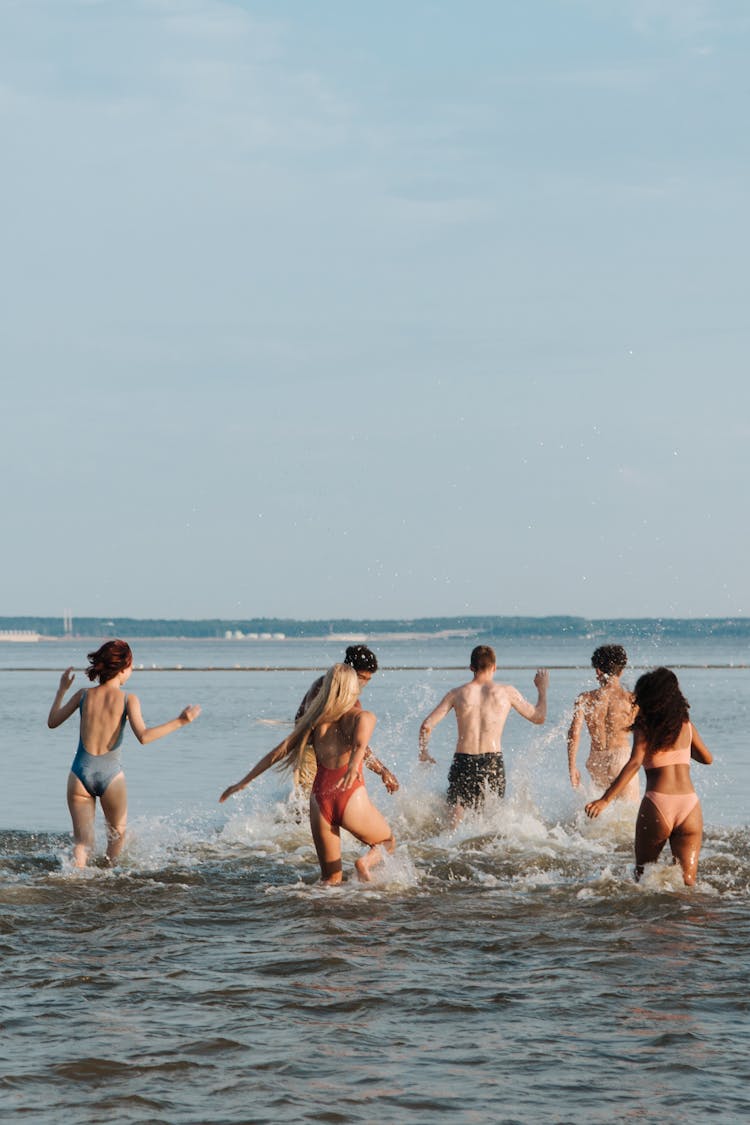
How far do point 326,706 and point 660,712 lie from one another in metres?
2.31

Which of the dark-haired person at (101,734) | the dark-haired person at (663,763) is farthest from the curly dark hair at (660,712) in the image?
the dark-haired person at (101,734)

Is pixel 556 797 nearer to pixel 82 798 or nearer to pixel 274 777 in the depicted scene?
pixel 274 777

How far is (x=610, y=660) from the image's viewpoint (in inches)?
497

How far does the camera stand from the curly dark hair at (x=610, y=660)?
12641 mm

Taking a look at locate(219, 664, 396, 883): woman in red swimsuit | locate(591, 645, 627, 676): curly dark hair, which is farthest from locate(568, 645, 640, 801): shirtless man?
locate(219, 664, 396, 883): woman in red swimsuit

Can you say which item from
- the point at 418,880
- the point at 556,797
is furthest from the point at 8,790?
the point at 418,880

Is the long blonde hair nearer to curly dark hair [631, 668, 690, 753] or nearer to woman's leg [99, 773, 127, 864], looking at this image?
woman's leg [99, 773, 127, 864]

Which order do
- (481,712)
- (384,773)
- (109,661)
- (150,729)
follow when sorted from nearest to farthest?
1. (150,729)
2. (109,661)
3. (384,773)
4. (481,712)

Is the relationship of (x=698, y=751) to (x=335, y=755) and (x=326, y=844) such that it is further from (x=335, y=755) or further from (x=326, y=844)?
(x=326, y=844)

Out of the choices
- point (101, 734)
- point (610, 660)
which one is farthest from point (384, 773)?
point (610, 660)

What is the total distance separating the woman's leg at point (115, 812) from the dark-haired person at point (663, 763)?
3.66 metres

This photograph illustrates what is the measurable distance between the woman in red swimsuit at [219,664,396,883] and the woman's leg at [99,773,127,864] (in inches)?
51.4

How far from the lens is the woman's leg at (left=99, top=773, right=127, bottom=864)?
10188 mm

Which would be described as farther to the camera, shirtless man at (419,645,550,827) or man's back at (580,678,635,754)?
man's back at (580,678,635,754)
